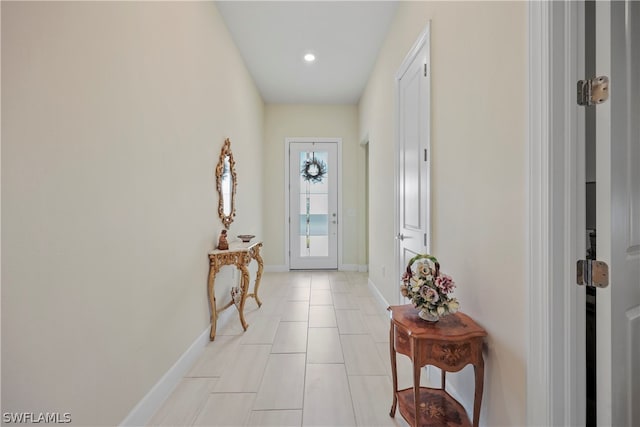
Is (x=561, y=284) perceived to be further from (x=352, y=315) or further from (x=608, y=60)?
(x=352, y=315)

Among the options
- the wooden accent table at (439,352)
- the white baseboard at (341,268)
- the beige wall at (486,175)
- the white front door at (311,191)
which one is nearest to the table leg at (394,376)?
the wooden accent table at (439,352)

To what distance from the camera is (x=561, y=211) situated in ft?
3.39

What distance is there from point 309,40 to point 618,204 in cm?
327

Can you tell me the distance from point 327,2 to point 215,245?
8.25 feet

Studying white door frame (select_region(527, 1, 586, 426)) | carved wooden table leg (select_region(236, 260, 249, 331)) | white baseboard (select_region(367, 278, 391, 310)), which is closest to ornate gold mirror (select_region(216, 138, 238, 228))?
carved wooden table leg (select_region(236, 260, 249, 331))

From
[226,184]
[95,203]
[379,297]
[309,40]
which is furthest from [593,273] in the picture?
[309,40]

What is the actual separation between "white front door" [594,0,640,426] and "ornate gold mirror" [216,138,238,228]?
8.89 ft

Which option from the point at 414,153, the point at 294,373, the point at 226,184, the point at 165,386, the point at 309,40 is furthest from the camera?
the point at 309,40

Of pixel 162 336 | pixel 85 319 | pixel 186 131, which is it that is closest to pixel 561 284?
pixel 85 319

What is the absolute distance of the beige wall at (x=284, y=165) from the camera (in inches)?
213

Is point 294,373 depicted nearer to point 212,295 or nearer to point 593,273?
point 212,295

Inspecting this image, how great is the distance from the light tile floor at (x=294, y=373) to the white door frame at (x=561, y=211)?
87 centimetres

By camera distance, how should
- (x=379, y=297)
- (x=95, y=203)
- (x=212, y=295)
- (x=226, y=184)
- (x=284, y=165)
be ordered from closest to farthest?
1. (x=95, y=203)
2. (x=212, y=295)
3. (x=226, y=184)
4. (x=379, y=297)
5. (x=284, y=165)

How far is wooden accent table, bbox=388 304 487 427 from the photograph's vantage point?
130cm
